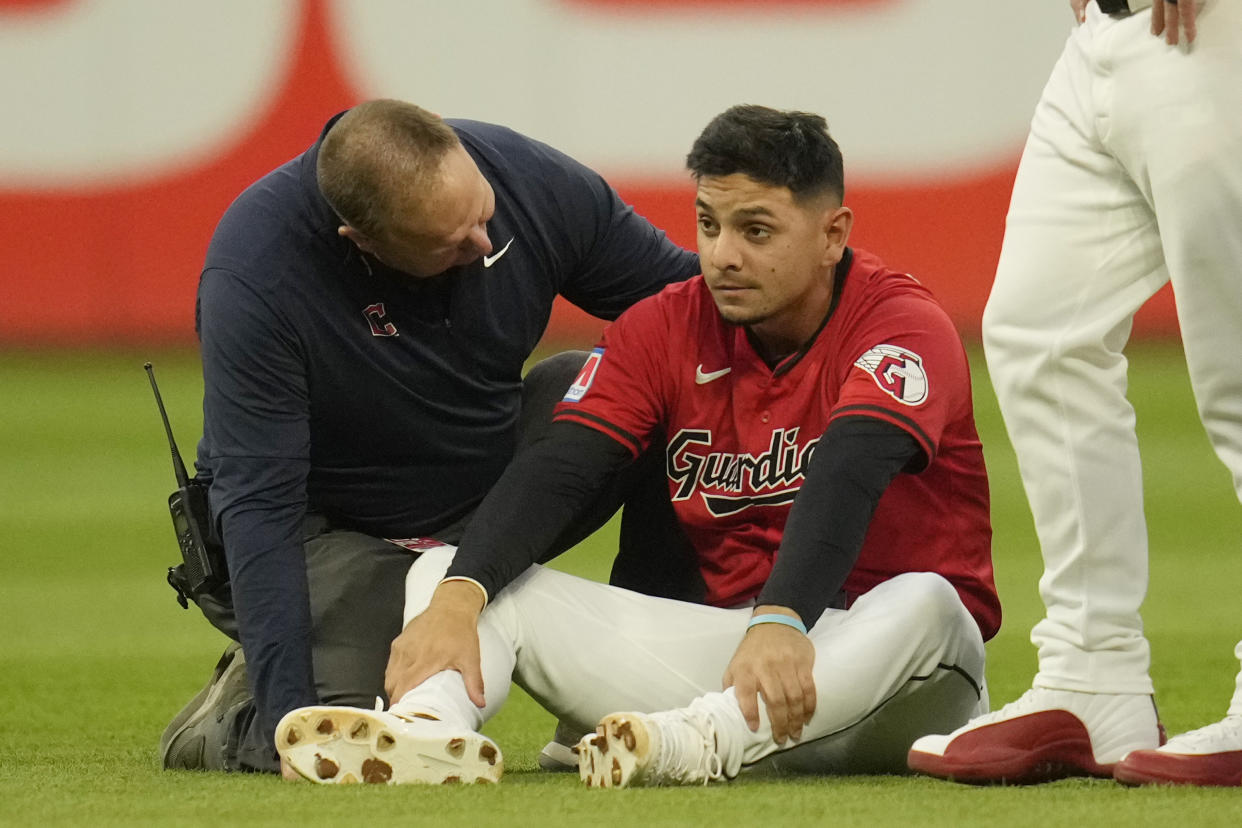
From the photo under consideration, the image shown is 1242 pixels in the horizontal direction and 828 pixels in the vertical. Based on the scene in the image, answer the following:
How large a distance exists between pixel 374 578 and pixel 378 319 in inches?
16.3

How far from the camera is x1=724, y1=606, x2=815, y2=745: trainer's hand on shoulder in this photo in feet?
7.42

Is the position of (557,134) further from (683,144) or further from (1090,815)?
(1090,815)

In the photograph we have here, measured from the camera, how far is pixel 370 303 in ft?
9.20

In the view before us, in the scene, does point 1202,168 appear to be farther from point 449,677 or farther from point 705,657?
point 449,677

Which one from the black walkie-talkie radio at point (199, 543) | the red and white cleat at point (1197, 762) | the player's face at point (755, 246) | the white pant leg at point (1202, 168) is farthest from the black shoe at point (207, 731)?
the white pant leg at point (1202, 168)

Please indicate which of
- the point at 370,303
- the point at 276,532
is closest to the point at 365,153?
the point at 370,303

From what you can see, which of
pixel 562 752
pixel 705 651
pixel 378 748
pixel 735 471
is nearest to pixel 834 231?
pixel 735 471

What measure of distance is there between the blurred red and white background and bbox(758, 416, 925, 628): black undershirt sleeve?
17.2 feet

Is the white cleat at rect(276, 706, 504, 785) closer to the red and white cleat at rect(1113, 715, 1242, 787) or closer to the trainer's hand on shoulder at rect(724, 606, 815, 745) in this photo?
the trainer's hand on shoulder at rect(724, 606, 815, 745)

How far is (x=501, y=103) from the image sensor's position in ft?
25.6

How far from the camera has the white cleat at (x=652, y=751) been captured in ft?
7.11

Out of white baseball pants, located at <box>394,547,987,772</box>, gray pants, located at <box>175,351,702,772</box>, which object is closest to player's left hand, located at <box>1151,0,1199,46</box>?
white baseball pants, located at <box>394,547,987,772</box>

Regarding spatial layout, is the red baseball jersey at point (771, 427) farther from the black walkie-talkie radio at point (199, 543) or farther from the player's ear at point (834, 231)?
the black walkie-talkie radio at point (199, 543)

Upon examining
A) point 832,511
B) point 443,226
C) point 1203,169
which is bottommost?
point 832,511
